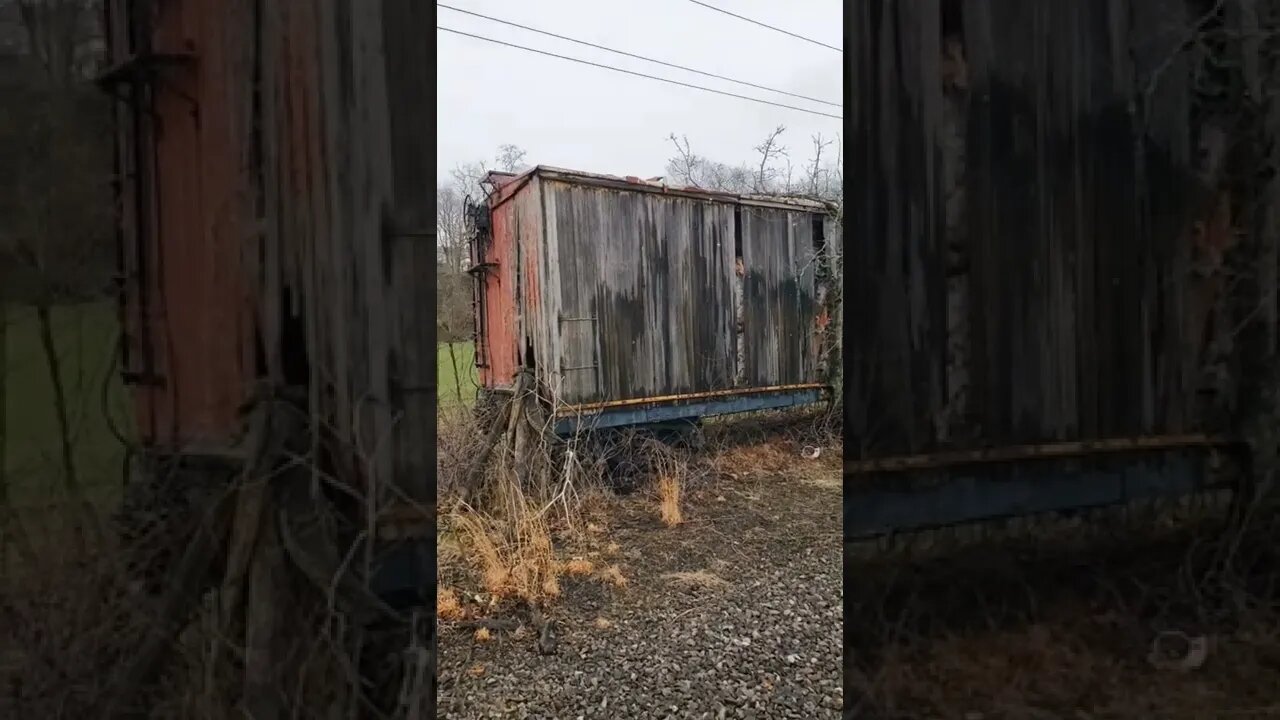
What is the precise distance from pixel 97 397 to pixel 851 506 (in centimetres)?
177

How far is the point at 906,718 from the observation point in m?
1.59

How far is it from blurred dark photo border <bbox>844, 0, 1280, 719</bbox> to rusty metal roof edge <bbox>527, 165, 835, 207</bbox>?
12.3 feet

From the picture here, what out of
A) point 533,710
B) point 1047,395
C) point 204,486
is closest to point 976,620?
point 1047,395

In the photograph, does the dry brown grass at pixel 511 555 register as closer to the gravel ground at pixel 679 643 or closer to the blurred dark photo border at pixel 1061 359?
the gravel ground at pixel 679 643

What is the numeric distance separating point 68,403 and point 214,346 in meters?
0.34

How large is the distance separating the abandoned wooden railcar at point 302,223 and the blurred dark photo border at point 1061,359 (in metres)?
1.04

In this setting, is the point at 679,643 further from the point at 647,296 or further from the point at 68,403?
the point at 647,296

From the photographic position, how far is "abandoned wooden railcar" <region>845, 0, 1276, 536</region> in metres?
1.53

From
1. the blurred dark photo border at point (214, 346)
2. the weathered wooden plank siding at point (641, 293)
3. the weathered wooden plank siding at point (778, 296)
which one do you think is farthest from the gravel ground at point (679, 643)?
the weathered wooden plank siding at point (778, 296)

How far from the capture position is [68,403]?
1.36 meters

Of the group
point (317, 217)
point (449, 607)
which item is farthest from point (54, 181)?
point (449, 607)

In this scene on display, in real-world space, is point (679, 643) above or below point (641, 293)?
below

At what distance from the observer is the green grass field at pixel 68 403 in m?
1.35

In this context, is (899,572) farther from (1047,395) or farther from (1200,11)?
(1200,11)
